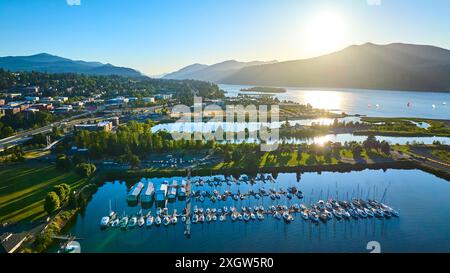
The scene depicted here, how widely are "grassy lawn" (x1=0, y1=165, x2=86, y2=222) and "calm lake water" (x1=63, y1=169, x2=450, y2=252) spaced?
1155mm

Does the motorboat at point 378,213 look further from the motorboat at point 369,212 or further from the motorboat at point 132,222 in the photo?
the motorboat at point 132,222

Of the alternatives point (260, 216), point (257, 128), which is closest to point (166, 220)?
point (260, 216)

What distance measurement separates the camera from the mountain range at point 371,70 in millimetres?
56938

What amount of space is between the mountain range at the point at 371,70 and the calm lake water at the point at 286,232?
54.6 meters

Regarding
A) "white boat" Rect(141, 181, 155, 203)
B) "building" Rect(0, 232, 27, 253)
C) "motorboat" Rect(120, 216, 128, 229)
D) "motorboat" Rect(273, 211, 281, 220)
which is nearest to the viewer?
"building" Rect(0, 232, 27, 253)

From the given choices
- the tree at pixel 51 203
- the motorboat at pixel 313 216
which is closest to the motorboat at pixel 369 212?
the motorboat at pixel 313 216

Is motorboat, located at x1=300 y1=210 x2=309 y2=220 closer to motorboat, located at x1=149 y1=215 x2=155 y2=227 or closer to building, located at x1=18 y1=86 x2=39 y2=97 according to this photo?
motorboat, located at x1=149 y1=215 x2=155 y2=227

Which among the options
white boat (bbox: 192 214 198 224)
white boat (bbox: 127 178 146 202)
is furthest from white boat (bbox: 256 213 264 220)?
white boat (bbox: 127 178 146 202)

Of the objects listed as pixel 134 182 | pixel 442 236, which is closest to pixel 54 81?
pixel 134 182

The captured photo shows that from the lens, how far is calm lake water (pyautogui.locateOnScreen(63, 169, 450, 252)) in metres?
7.56

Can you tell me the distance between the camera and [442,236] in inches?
318

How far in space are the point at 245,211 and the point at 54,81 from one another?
130 ft

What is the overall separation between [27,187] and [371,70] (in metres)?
66.6
